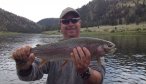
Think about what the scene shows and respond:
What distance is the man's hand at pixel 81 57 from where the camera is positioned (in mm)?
5288

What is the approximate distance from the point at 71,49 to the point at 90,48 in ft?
1.30

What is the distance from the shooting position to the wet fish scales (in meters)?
5.62

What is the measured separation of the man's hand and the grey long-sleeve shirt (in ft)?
2.04

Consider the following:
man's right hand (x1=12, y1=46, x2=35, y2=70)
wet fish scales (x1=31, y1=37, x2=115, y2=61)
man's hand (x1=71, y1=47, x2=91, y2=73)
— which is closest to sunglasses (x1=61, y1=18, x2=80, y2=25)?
wet fish scales (x1=31, y1=37, x2=115, y2=61)

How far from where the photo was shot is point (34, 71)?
6188mm

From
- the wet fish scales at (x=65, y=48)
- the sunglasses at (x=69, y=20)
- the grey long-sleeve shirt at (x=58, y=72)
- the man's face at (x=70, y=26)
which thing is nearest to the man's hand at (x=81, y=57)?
the wet fish scales at (x=65, y=48)

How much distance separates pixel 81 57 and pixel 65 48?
0.59 metres

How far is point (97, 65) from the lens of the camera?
6113 mm

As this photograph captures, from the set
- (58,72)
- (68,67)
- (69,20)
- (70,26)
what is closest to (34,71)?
(58,72)

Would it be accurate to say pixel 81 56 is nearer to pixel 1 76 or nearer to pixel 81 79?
pixel 81 79

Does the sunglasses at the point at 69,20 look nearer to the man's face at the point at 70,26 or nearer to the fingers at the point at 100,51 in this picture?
the man's face at the point at 70,26

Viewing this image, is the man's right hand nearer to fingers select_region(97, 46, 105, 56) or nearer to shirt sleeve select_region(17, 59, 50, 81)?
shirt sleeve select_region(17, 59, 50, 81)

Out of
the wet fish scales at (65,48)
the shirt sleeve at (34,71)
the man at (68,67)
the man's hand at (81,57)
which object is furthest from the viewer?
the shirt sleeve at (34,71)

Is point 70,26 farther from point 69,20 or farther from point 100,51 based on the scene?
point 100,51
